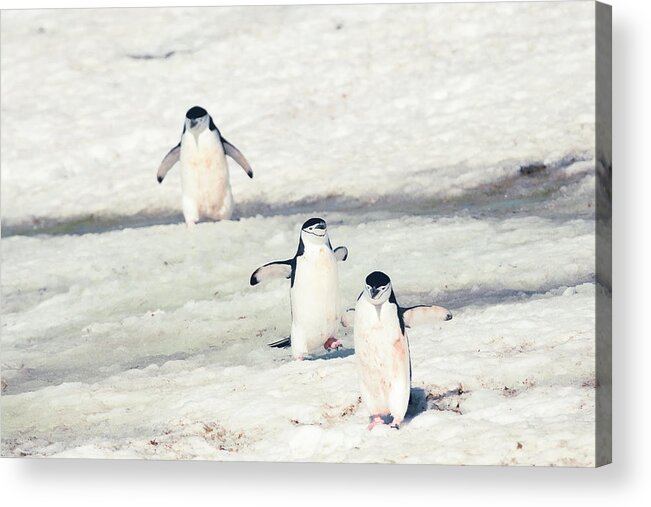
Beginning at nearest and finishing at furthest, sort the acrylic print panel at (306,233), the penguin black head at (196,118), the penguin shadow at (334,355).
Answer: the acrylic print panel at (306,233)
the penguin shadow at (334,355)
the penguin black head at (196,118)

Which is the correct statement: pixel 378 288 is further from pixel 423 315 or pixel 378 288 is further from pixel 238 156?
pixel 238 156

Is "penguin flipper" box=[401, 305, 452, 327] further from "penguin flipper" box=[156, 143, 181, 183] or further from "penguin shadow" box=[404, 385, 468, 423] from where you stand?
"penguin flipper" box=[156, 143, 181, 183]

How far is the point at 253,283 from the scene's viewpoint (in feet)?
17.4

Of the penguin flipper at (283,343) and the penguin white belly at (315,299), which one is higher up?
the penguin white belly at (315,299)

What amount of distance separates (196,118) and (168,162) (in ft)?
0.61

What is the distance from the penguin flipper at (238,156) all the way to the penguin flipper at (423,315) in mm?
748

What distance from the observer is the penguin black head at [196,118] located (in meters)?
5.39

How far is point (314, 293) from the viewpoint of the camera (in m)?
5.25

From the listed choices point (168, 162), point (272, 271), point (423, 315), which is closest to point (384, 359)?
point (423, 315)

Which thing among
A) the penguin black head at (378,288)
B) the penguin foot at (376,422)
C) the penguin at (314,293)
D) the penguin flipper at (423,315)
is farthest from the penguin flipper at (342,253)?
the penguin foot at (376,422)

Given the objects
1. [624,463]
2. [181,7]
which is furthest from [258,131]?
[624,463]

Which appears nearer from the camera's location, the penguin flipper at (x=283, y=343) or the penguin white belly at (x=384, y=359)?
the penguin white belly at (x=384, y=359)

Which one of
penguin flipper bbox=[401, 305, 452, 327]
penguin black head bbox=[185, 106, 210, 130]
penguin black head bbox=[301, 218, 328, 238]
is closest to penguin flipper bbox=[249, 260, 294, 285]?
penguin black head bbox=[301, 218, 328, 238]

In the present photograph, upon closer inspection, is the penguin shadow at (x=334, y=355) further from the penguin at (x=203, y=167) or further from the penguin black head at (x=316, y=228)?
the penguin at (x=203, y=167)
